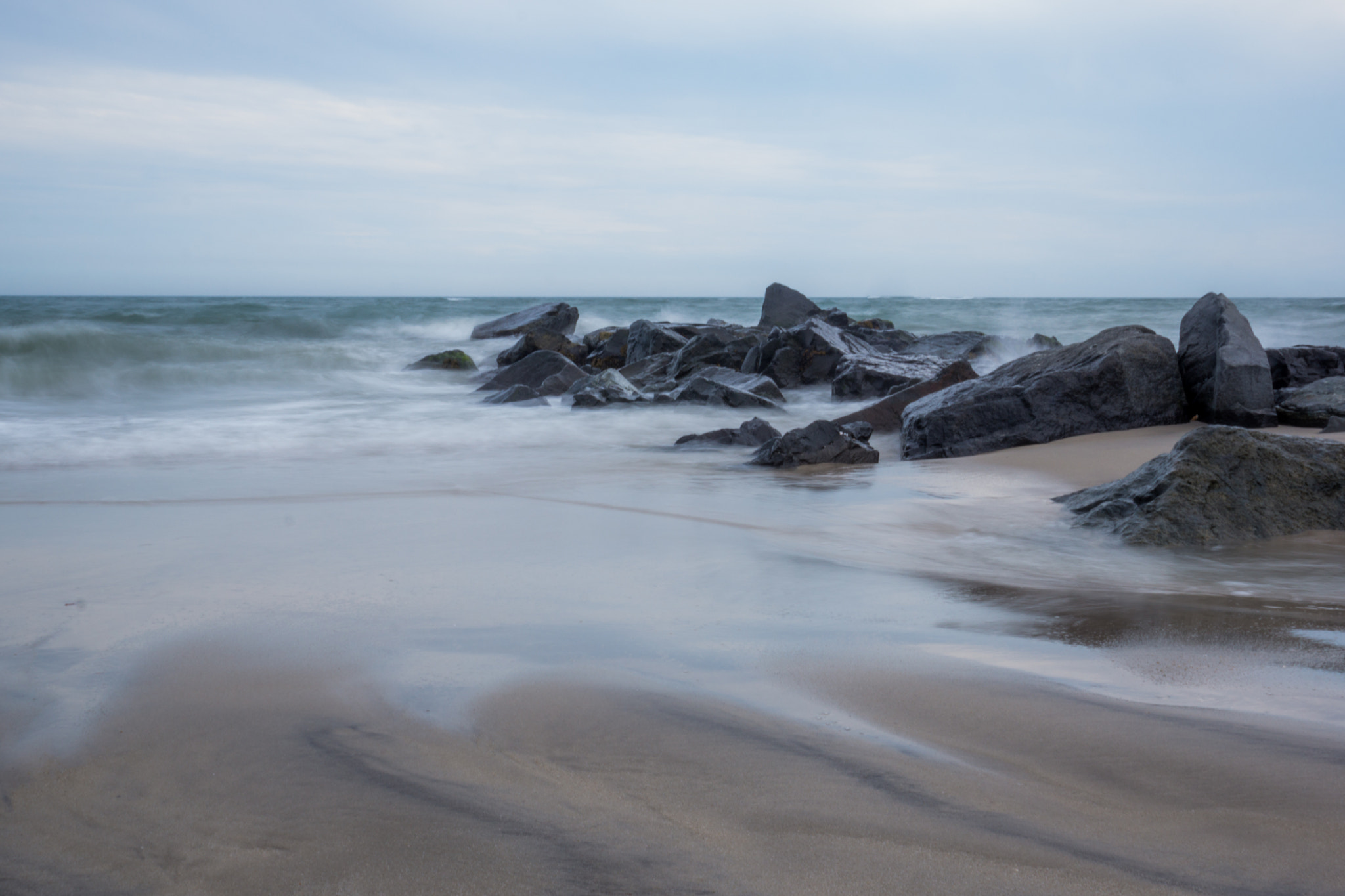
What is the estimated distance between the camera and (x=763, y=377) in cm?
954

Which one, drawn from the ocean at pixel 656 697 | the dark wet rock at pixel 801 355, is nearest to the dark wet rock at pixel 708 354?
the dark wet rock at pixel 801 355

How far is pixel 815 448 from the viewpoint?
560 centimetres

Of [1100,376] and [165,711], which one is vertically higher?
[1100,376]

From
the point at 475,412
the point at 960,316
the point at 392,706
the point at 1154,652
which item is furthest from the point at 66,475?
the point at 960,316

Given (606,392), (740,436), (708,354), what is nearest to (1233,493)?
(740,436)

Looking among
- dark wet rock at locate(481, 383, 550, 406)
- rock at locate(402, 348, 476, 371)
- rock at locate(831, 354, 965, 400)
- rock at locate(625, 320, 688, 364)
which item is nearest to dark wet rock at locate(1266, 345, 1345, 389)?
rock at locate(831, 354, 965, 400)

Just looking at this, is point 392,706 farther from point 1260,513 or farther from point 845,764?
point 1260,513

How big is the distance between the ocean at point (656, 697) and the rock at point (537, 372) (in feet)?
20.3

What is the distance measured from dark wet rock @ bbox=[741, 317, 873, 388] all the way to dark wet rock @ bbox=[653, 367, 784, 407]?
1.08m

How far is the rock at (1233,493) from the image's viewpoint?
3365 mm

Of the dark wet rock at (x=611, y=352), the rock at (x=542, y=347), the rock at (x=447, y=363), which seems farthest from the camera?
the rock at (x=447, y=363)

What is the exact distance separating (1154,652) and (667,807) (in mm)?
1394

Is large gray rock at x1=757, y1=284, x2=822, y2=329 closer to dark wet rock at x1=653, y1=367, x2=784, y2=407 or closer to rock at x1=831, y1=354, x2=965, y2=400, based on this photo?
rock at x1=831, y1=354, x2=965, y2=400

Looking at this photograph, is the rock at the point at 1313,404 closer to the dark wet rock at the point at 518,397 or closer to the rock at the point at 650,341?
the dark wet rock at the point at 518,397
